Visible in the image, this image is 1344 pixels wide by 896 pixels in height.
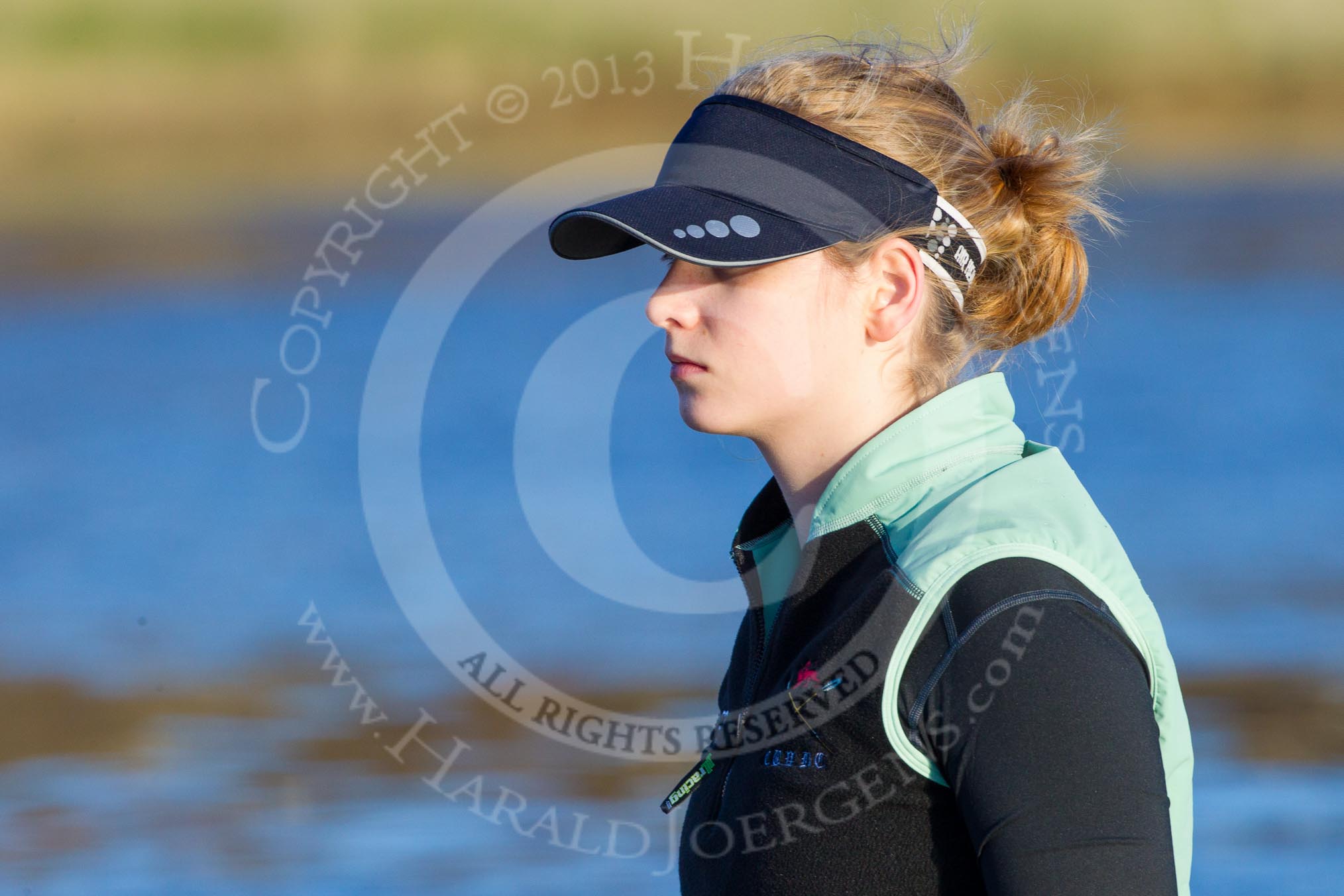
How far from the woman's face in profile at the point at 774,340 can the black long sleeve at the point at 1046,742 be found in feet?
1.36

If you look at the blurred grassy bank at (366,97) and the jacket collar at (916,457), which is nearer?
the jacket collar at (916,457)

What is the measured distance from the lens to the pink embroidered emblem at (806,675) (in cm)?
153

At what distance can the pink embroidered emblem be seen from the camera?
153 centimetres

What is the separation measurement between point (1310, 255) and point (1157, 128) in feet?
14.5

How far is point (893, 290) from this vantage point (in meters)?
1.75

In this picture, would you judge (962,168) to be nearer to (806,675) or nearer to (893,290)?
(893,290)

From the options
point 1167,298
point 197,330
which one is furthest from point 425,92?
point 1167,298

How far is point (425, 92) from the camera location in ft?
45.8

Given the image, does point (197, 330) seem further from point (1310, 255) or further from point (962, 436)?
point (962, 436)

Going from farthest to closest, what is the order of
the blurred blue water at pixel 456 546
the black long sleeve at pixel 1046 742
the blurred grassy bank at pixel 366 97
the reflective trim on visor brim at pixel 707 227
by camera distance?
the blurred grassy bank at pixel 366 97 → the blurred blue water at pixel 456 546 → the reflective trim on visor brim at pixel 707 227 → the black long sleeve at pixel 1046 742

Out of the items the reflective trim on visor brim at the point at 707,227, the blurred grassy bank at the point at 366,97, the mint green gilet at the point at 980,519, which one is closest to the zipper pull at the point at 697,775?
the mint green gilet at the point at 980,519

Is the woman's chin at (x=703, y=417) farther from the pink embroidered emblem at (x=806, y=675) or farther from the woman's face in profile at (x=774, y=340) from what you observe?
the pink embroidered emblem at (x=806, y=675)

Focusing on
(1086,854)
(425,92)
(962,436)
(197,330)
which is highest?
(425,92)

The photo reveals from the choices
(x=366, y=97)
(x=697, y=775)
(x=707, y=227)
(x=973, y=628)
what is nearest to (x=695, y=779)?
(x=697, y=775)
